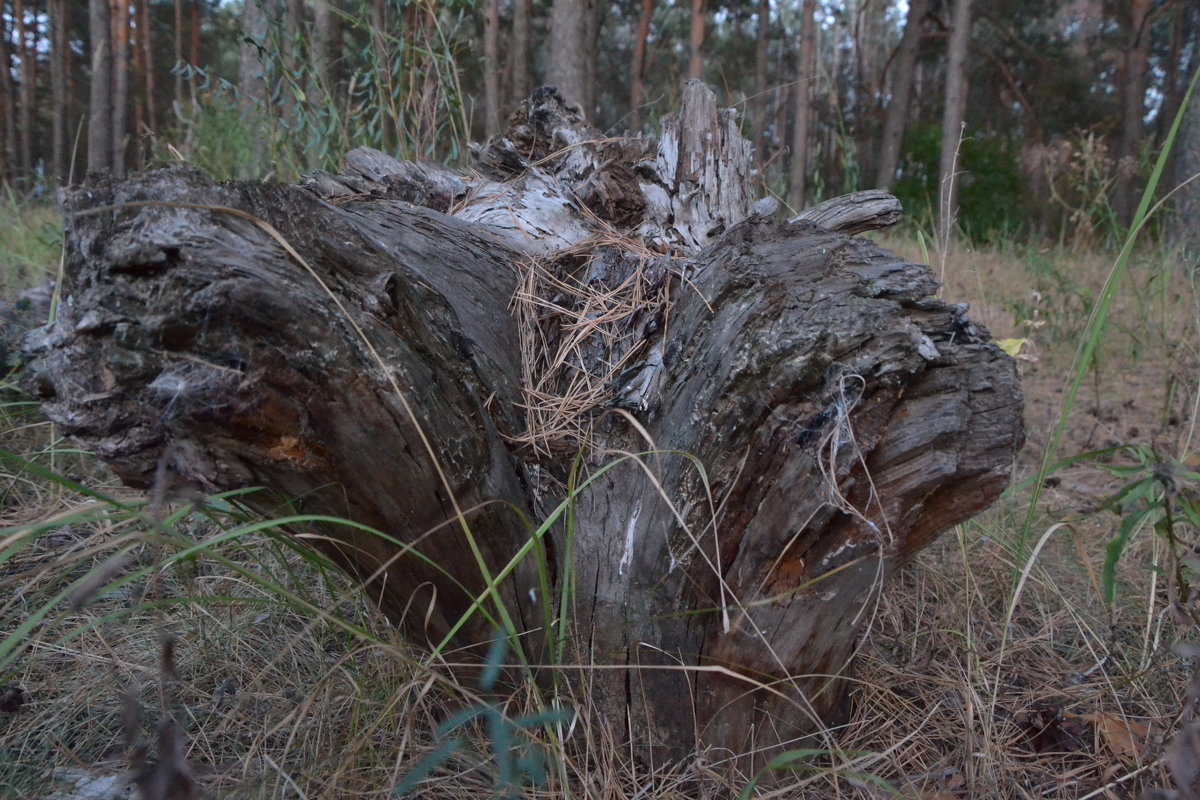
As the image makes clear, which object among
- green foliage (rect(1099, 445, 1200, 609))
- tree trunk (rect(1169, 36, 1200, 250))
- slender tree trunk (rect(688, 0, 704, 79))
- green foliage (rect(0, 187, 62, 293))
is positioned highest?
slender tree trunk (rect(688, 0, 704, 79))

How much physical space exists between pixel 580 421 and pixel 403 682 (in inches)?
24.0

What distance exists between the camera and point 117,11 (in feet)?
33.6

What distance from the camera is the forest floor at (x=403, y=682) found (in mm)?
1305

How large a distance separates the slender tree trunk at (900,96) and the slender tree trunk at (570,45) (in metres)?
5.50

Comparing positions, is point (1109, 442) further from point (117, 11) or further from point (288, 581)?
point (117, 11)

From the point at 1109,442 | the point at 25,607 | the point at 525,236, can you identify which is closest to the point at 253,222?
the point at 525,236

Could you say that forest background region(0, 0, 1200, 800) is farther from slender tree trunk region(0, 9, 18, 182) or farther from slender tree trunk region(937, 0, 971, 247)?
slender tree trunk region(0, 9, 18, 182)

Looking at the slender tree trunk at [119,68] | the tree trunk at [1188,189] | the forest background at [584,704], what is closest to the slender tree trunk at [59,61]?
the slender tree trunk at [119,68]

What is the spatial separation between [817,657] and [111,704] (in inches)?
55.9

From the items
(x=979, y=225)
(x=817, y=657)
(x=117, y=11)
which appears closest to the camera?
(x=817, y=657)

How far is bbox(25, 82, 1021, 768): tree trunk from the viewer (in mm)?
1112

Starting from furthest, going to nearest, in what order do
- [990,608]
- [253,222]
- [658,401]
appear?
[990,608], [658,401], [253,222]

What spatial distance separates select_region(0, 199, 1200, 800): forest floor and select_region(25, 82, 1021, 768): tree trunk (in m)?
0.12

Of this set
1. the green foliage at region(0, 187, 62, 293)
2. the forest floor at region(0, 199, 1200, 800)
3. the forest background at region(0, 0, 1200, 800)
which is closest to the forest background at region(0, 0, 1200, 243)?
the forest background at region(0, 0, 1200, 800)
